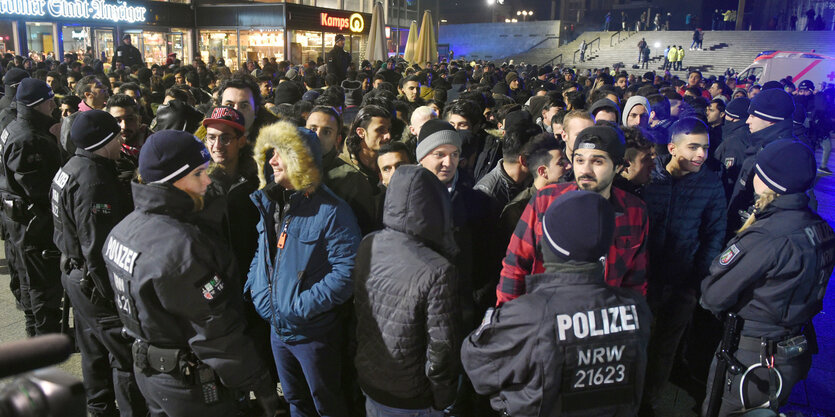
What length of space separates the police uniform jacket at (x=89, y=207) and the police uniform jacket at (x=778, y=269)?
12.8ft

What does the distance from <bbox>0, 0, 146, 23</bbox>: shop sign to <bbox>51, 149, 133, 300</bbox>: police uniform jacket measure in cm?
1753

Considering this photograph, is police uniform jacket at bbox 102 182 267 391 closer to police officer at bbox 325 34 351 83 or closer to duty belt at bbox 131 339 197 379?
duty belt at bbox 131 339 197 379

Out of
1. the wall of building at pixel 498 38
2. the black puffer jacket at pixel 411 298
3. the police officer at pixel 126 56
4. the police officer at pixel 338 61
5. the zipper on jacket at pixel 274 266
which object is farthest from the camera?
the wall of building at pixel 498 38

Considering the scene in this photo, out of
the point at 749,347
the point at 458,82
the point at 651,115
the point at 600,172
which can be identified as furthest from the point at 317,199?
the point at 458,82

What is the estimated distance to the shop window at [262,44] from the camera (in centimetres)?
2291

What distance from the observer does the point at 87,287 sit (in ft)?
11.4

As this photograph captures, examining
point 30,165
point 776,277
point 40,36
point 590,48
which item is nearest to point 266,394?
point 776,277

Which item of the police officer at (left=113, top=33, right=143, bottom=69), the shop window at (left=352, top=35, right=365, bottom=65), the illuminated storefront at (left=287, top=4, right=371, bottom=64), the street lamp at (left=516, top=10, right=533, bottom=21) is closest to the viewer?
the police officer at (left=113, top=33, right=143, bottom=69)

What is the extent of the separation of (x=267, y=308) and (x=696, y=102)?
23.4ft

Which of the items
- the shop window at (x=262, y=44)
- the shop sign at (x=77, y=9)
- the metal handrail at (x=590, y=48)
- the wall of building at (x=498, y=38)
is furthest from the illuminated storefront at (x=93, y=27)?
the wall of building at (x=498, y=38)

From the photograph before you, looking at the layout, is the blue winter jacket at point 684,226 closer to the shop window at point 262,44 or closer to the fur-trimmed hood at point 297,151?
the fur-trimmed hood at point 297,151

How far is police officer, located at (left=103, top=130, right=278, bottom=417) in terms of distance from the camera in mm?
2490

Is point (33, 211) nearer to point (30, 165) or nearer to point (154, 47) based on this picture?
point (30, 165)

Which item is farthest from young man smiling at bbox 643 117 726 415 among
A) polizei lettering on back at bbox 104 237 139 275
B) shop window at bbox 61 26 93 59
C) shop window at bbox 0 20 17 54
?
shop window at bbox 0 20 17 54
